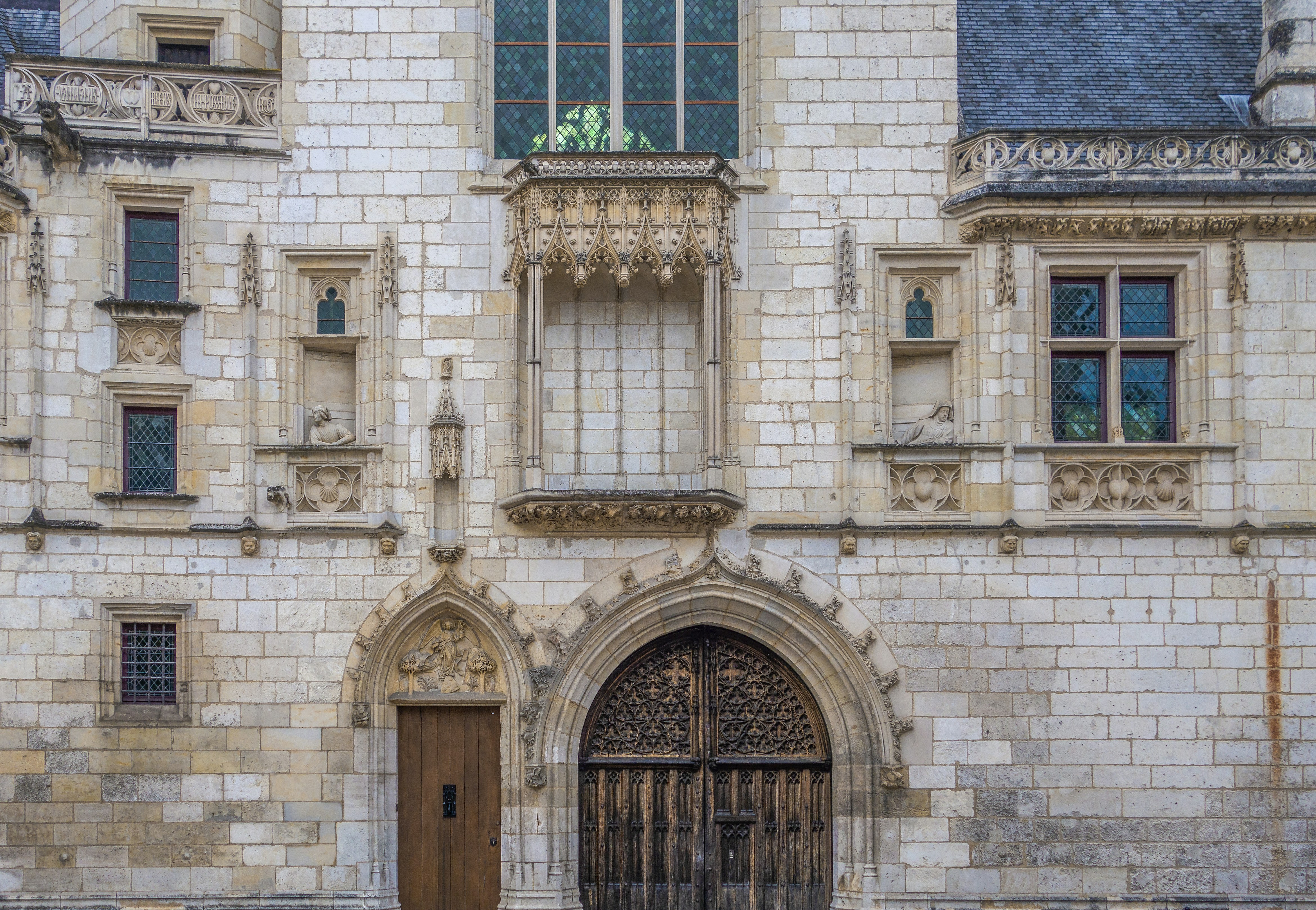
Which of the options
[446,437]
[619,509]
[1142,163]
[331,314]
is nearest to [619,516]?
[619,509]

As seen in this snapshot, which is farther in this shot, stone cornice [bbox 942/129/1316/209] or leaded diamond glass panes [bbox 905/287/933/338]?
leaded diamond glass panes [bbox 905/287/933/338]

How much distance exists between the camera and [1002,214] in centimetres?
1337

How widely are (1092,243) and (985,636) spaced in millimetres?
3962

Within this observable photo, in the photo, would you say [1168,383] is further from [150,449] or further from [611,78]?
[150,449]

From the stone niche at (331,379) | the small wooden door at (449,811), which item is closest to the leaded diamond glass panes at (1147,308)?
the small wooden door at (449,811)

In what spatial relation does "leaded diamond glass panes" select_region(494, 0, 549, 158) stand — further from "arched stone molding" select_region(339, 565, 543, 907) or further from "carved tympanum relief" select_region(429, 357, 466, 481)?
"arched stone molding" select_region(339, 565, 543, 907)

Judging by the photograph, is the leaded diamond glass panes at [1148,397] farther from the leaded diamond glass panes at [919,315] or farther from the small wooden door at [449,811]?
the small wooden door at [449,811]

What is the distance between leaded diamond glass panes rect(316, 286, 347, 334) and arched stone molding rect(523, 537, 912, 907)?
3.64m

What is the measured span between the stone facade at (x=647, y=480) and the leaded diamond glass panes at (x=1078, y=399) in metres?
0.30

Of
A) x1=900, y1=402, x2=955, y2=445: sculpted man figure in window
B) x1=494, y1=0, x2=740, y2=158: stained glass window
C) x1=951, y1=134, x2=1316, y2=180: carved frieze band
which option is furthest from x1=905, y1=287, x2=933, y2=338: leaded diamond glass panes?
x1=494, y1=0, x2=740, y2=158: stained glass window

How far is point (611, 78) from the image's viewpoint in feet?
46.2

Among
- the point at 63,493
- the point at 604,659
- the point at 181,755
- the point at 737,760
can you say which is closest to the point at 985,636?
the point at 737,760

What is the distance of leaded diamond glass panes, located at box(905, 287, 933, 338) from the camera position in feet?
45.2

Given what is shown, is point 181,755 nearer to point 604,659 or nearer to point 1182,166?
point 604,659
